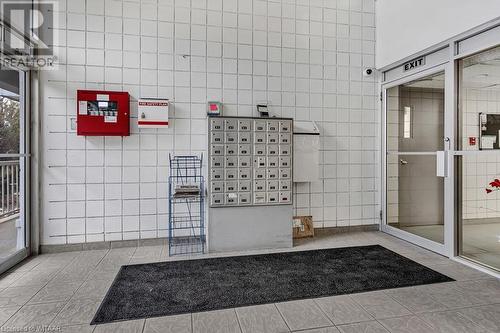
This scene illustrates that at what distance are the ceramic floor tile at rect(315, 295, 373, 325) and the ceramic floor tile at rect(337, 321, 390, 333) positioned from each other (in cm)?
5

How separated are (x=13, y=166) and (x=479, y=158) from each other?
4.84 m

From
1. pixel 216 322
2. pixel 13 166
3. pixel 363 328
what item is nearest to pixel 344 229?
pixel 363 328

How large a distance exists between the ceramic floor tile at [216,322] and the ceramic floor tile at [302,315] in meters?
0.36

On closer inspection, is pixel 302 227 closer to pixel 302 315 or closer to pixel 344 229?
pixel 344 229

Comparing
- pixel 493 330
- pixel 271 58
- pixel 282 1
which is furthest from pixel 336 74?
pixel 493 330

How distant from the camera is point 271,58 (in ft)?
12.7

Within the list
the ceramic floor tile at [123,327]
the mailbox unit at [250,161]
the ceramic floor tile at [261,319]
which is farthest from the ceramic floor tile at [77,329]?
the mailbox unit at [250,161]

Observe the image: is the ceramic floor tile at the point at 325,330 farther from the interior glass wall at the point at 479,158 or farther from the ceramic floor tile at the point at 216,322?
the interior glass wall at the point at 479,158

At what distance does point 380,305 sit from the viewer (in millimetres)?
2148

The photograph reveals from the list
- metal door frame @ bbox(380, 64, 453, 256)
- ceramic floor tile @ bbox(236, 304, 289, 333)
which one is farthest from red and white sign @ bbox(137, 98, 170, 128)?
metal door frame @ bbox(380, 64, 453, 256)

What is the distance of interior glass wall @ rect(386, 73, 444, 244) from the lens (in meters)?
3.34

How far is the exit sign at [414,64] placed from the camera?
11.5 ft

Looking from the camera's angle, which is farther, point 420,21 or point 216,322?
point 420,21

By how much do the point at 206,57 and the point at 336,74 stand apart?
186 centimetres
